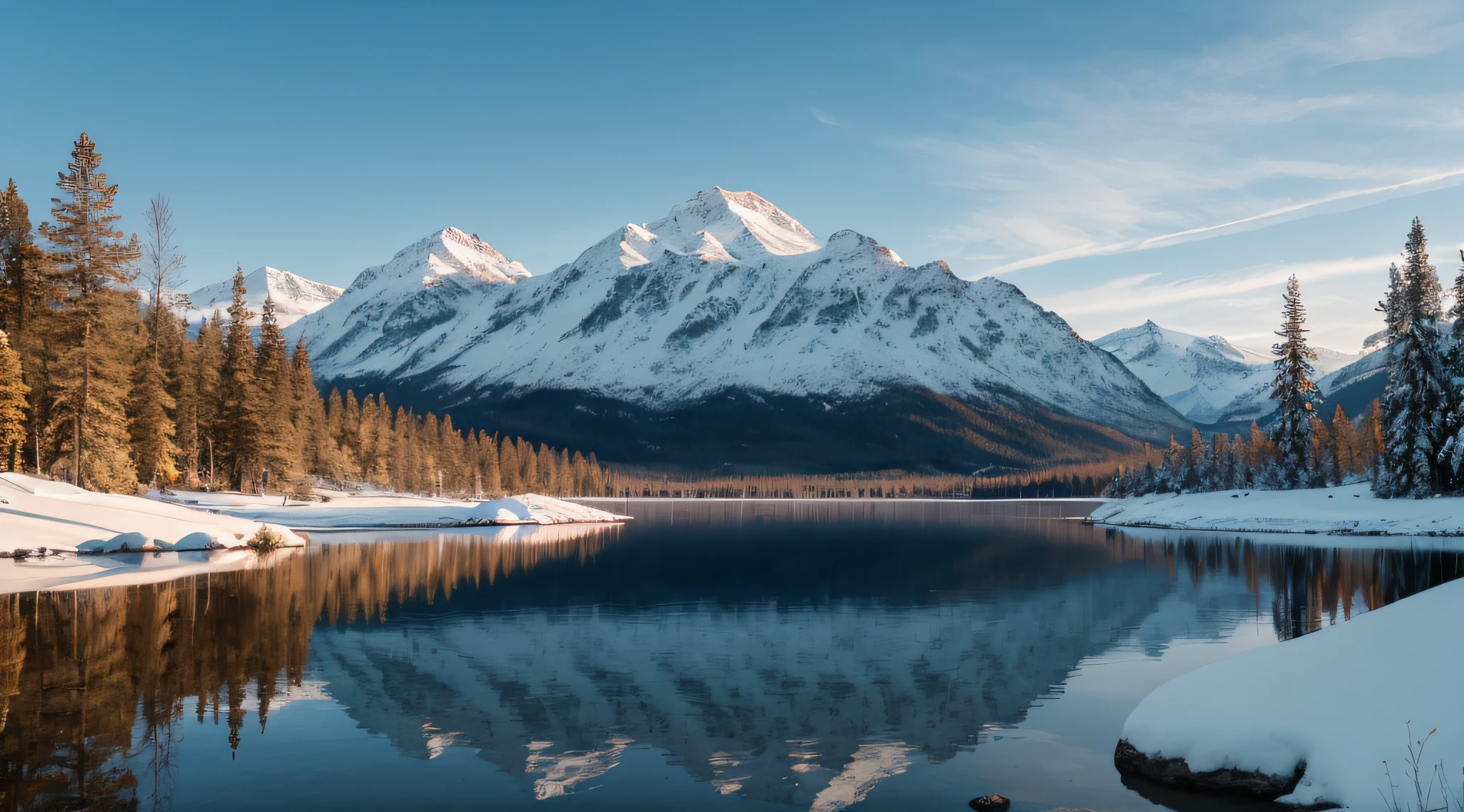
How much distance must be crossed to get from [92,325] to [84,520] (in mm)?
15680

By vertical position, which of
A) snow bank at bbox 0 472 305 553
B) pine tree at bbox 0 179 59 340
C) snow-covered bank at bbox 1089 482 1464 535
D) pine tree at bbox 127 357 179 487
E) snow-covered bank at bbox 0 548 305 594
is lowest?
snow-covered bank at bbox 1089 482 1464 535

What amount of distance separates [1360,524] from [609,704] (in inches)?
3180

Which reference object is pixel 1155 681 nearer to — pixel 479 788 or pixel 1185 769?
pixel 1185 769

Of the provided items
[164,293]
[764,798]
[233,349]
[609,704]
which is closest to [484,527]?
[233,349]

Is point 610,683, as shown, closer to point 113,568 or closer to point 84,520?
point 113,568

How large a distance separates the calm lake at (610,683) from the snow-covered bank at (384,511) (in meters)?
35.7

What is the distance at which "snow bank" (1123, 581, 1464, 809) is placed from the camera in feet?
43.3

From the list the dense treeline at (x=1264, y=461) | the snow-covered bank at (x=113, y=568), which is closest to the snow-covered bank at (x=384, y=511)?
the snow-covered bank at (x=113, y=568)

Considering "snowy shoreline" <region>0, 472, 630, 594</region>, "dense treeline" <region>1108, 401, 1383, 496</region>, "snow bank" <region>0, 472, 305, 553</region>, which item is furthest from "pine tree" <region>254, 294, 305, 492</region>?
"dense treeline" <region>1108, 401, 1383, 496</region>

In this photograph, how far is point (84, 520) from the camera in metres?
51.0

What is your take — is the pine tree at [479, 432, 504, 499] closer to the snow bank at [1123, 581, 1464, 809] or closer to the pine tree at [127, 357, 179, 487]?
the pine tree at [127, 357, 179, 487]

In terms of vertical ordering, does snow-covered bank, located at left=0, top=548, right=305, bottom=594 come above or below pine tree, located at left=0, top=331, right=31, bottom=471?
below

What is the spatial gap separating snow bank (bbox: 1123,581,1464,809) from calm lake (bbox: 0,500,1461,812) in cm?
120

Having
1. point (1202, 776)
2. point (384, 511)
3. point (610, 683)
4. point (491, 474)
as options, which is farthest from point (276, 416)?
point (1202, 776)
